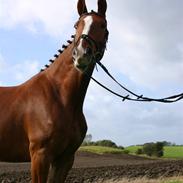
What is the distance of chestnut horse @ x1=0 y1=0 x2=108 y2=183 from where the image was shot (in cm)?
579

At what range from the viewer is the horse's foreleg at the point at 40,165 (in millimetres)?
5684

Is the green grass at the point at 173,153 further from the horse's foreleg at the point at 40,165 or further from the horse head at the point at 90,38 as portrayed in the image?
the horse's foreleg at the point at 40,165

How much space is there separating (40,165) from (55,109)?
0.69 meters

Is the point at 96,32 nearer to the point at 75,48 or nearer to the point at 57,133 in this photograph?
the point at 75,48

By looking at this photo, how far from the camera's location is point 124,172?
2019cm

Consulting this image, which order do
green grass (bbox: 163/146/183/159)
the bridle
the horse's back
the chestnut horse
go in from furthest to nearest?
green grass (bbox: 163/146/183/159) < the horse's back < the bridle < the chestnut horse

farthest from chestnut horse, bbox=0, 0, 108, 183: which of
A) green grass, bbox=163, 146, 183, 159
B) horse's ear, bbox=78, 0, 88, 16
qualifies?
green grass, bbox=163, 146, 183, 159

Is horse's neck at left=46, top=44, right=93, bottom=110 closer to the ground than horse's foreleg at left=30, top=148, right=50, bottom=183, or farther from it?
farther from it

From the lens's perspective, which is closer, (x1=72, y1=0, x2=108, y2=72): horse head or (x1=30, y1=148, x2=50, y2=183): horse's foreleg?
(x1=30, y1=148, x2=50, y2=183): horse's foreleg

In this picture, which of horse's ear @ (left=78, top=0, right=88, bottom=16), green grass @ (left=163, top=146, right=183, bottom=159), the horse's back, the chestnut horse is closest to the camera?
the chestnut horse

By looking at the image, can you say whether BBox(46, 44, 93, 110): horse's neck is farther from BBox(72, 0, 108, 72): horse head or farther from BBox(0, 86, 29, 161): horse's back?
BBox(0, 86, 29, 161): horse's back

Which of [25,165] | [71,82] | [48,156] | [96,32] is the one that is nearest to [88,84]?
[71,82]

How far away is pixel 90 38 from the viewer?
19.4 feet

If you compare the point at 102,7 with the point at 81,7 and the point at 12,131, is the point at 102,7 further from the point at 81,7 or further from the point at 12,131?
the point at 12,131
